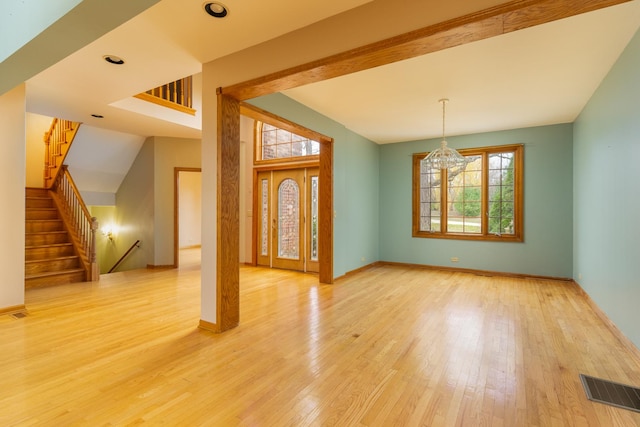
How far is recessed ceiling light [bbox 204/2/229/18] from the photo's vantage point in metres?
2.24

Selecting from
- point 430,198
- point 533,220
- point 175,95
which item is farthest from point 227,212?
point 533,220

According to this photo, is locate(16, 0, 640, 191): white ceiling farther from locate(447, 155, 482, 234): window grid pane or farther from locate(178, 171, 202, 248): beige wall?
locate(178, 171, 202, 248): beige wall

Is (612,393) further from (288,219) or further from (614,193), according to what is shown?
(288,219)

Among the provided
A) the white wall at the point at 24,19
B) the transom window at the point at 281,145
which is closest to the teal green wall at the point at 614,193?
the transom window at the point at 281,145

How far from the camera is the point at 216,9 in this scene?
2293 mm

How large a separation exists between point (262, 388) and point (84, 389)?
1235 mm

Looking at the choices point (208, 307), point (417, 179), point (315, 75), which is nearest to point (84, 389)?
point (208, 307)

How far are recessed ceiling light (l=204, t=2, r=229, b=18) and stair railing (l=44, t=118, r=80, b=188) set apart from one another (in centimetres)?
500

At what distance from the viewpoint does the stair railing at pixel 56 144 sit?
5891 millimetres

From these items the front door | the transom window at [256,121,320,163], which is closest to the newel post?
the front door

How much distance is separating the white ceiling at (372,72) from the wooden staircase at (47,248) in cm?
207

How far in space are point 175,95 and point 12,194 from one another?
2.94 m

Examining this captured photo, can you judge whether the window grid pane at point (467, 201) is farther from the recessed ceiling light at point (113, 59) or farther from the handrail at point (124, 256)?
the handrail at point (124, 256)

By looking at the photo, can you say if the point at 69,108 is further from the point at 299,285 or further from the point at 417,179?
the point at 417,179
